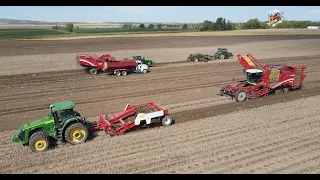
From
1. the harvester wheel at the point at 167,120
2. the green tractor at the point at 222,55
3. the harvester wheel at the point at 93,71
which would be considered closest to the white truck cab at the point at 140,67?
the harvester wheel at the point at 93,71

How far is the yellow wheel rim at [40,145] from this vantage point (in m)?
9.41

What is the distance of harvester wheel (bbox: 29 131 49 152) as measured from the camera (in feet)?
30.6

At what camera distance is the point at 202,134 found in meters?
10.9

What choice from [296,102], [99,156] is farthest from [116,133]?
[296,102]

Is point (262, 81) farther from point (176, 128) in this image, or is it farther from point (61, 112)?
point (61, 112)

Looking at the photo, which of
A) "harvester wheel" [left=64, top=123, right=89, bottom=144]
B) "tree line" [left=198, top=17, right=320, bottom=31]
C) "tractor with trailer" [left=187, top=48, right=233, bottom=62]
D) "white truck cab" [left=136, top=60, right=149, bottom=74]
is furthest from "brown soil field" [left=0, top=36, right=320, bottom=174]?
"tree line" [left=198, top=17, right=320, bottom=31]

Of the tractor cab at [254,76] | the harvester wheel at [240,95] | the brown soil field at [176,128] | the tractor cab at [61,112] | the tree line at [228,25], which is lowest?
the brown soil field at [176,128]

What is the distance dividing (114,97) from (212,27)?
289 ft

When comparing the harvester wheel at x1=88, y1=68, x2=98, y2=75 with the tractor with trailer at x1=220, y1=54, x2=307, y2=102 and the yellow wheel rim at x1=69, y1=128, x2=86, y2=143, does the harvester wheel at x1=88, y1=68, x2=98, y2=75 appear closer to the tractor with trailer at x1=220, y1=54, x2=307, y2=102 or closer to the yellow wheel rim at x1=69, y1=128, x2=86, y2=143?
the tractor with trailer at x1=220, y1=54, x2=307, y2=102

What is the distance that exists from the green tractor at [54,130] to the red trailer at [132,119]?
1.01 meters

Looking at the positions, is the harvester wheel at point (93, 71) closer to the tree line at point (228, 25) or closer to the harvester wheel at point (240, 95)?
the harvester wheel at point (240, 95)

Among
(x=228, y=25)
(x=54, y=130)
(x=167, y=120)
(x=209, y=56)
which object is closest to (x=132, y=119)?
(x=167, y=120)

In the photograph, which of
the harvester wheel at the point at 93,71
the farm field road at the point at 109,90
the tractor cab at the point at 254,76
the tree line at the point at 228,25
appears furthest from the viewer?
the tree line at the point at 228,25

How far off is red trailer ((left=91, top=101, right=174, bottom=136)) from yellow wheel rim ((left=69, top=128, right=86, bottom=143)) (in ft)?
3.10
